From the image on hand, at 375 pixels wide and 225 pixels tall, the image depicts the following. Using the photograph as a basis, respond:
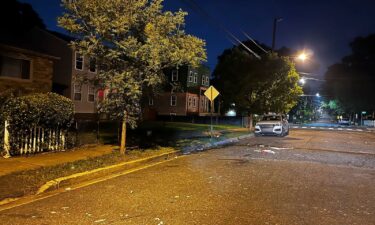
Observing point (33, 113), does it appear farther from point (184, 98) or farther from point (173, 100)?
point (173, 100)

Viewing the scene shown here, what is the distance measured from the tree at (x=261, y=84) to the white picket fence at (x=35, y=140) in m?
21.5

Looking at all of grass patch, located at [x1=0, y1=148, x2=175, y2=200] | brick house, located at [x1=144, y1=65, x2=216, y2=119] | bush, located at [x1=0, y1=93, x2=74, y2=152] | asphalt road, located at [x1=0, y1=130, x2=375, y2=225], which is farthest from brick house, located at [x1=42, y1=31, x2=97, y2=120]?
asphalt road, located at [x1=0, y1=130, x2=375, y2=225]

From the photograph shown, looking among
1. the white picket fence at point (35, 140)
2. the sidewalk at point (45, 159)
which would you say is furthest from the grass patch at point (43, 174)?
the white picket fence at point (35, 140)

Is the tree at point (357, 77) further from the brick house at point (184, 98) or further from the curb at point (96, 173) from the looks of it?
the curb at point (96, 173)

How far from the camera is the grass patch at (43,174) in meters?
7.16

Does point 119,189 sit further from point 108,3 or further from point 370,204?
point 108,3

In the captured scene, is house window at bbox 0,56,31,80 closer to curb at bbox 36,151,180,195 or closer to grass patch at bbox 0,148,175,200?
grass patch at bbox 0,148,175,200

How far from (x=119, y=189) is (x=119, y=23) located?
5134mm

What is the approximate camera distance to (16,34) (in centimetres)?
2333

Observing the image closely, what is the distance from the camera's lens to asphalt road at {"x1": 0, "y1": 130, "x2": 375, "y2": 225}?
569 centimetres

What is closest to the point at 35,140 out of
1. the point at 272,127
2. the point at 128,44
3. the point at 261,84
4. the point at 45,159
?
the point at 45,159

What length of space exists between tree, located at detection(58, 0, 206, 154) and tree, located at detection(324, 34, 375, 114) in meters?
56.2

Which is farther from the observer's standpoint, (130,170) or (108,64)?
(108,64)

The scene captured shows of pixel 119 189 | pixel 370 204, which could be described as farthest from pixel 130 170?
pixel 370 204
